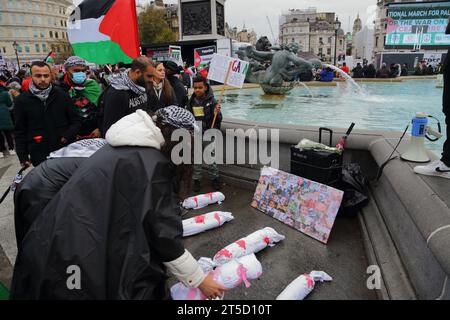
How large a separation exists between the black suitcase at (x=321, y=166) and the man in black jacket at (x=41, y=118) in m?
2.75

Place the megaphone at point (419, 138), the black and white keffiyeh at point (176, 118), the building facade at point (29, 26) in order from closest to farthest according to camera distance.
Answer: the black and white keffiyeh at point (176, 118), the megaphone at point (419, 138), the building facade at point (29, 26)

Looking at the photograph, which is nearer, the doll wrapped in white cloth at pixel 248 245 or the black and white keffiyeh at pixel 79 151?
the black and white keffiyeh at pixel 79 151

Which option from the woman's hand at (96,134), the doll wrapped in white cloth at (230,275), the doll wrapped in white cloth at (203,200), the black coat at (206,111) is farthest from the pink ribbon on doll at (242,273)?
the black coat at (206,111)

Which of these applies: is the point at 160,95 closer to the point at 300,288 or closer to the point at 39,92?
the point at 39,92

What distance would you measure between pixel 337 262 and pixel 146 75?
108 inches

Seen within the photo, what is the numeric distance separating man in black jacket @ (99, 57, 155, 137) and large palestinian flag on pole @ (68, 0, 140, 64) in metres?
1.18

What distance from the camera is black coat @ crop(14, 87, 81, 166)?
3.67 metres

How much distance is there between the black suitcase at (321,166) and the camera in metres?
3.68

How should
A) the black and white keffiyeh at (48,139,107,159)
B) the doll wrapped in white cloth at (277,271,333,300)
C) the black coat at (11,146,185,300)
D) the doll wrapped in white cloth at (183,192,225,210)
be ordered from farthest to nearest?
1. the doll wrapped in white cloth at (183,192,225,210)
2. the doll wrapped in white cloth at (277,271,333,300)
3. the black and white keffiyeh at (48,139,107,159)
4. the black coat at (11,146,185,300)

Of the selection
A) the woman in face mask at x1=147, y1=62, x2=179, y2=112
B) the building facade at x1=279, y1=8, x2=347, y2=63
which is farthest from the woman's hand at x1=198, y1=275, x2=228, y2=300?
the building facade at x1=279, y1=8, x2=347, y2=63

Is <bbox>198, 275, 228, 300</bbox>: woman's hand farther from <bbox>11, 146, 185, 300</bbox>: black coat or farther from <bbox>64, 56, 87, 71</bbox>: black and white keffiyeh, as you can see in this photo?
<bbox>64, 56, 87, 71</bbox>: black and white keffiyeh

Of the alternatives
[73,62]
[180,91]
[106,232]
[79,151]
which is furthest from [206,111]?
[106,232]

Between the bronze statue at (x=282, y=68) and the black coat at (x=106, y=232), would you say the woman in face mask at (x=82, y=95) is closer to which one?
the black coat at (x=106, y=232)
